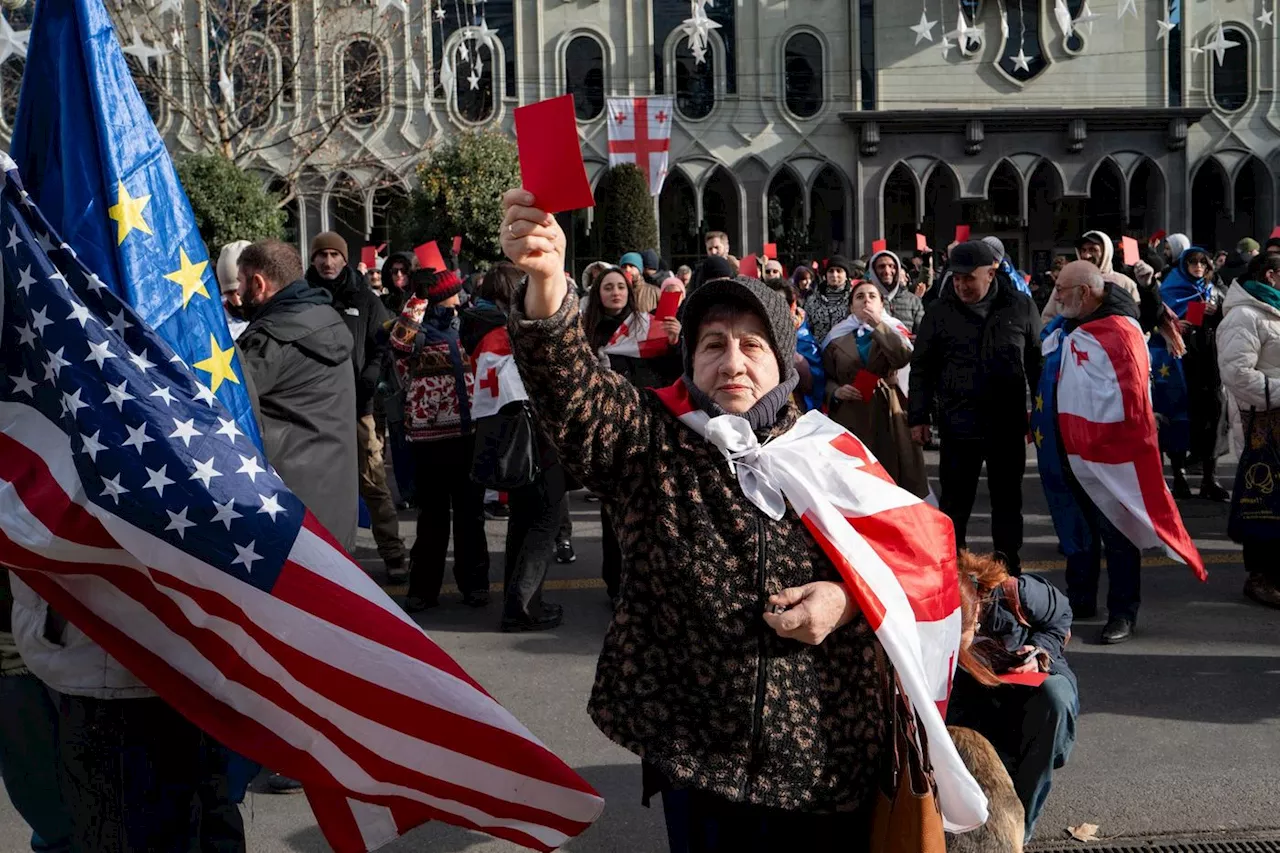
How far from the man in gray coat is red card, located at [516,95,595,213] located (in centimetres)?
248

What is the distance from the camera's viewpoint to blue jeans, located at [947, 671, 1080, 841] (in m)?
3.89

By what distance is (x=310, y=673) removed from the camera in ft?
9.14

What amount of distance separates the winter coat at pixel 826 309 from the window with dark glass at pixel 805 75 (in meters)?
22.6

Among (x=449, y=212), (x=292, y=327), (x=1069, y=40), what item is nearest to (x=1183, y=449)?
(x=292, y=327)

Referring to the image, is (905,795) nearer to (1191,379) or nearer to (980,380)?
(980,380)

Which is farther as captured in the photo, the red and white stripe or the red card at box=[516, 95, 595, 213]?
the red and white stripe

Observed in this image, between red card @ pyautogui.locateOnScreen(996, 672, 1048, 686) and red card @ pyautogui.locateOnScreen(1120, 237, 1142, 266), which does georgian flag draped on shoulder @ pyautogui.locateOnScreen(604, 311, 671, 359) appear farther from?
red card @ pyautogui.locateOnScreen(1120, 237, 1142, 266)

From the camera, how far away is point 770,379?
289cm

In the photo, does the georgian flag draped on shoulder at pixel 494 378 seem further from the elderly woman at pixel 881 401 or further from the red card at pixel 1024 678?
the red card at pixel 1024 678

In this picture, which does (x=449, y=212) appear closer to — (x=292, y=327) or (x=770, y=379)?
(x=292, y=327)

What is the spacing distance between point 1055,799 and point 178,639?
3160 mm

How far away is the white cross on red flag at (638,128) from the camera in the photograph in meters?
30.5

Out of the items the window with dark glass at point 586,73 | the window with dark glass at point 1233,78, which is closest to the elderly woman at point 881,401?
the window with dark glass at point 586,73

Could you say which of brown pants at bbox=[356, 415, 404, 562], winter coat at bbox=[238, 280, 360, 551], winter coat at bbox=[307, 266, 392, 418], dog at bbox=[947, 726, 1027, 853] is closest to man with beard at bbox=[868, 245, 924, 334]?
winter coat at bbox=[307, 266, 392, 418]
